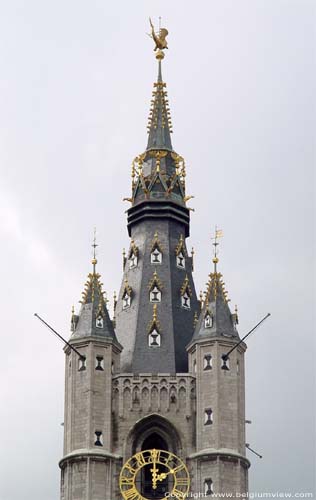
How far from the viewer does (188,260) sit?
354 ft

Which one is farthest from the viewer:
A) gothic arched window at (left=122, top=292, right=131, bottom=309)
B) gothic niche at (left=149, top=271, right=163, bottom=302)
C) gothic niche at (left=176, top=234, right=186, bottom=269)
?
gothic niche at (left=176, top=234, right=186, bottom=269)

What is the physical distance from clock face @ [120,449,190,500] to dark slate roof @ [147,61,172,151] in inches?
731

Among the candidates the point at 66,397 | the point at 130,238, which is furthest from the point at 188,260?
the point at 66,397

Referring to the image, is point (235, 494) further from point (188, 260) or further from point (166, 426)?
point (188, 260)

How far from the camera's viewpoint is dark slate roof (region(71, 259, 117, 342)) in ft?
334

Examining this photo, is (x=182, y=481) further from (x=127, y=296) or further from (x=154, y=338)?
(x=127, y=296)

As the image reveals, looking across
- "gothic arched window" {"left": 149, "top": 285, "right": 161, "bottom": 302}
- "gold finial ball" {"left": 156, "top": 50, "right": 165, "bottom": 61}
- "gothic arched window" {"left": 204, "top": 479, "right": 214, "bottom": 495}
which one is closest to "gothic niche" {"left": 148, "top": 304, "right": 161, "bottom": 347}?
"gothic arched window" {"left": 149, "top": 285, "right": 161, "bottom": 302}

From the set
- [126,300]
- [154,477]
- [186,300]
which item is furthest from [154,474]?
[186,300]

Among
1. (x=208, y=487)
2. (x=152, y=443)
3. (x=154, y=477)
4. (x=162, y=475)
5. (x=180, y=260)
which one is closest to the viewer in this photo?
(x=208, y=487)

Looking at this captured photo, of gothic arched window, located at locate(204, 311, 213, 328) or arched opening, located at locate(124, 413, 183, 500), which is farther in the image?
gothic arched window, located at locate(204, 311, 213, 328)

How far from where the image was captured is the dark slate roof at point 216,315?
333ft

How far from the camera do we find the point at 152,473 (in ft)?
325

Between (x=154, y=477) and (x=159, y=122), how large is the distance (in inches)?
839

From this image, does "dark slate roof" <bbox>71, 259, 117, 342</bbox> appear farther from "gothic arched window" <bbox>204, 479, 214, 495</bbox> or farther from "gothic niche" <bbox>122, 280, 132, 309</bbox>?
"gothic arched window" <bbox>204, 479, 214, 495</bbox>
